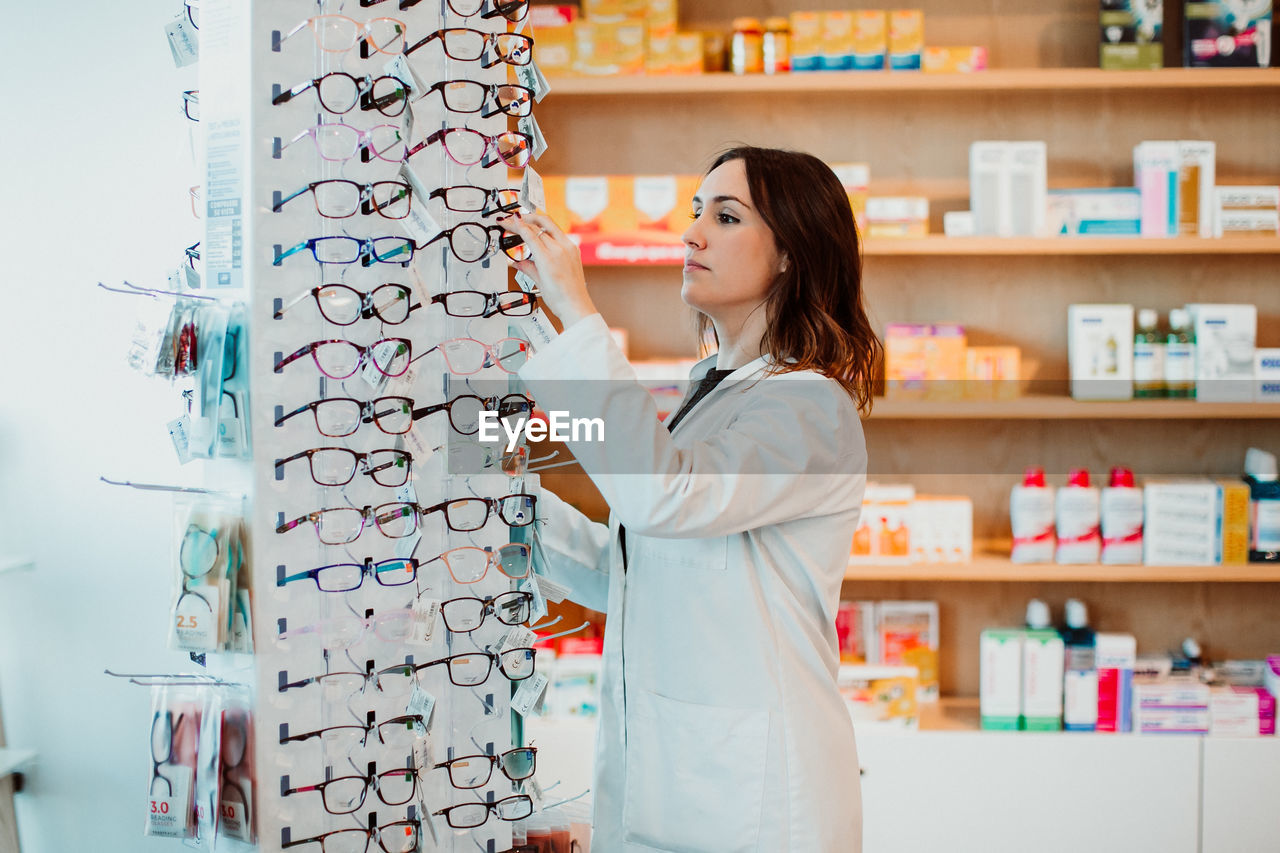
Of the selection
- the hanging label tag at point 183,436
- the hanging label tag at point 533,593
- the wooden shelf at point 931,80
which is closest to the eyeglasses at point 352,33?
the hanging label tag at point 183,436

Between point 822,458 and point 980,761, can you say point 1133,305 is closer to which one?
point 980,761

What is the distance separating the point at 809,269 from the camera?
5.30 feet

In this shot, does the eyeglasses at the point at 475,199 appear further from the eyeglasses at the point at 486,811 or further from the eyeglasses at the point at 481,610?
the eyeglasses at the point at 486,811

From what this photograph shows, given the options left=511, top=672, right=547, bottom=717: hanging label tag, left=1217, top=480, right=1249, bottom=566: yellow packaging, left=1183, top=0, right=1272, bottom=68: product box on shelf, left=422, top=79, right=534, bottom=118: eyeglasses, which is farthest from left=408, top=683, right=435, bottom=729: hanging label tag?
left=1183, top=0, right=1272, bottom=68: product box on shelf

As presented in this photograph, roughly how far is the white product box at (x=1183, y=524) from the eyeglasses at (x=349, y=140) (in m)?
2.40

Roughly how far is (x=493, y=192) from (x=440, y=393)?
268mm

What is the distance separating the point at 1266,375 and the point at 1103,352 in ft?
1.40

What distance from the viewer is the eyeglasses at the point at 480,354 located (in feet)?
4.37

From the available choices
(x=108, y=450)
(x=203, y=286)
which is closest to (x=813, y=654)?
(x=203, y=286)

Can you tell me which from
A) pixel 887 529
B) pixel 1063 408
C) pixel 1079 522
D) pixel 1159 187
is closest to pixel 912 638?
pixel 887 529

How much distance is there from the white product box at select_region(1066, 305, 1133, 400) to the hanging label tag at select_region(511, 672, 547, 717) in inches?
81.4

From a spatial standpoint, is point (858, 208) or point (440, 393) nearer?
point (440, 393)

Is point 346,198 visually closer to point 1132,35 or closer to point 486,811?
point 486,811

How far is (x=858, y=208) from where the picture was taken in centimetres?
286
